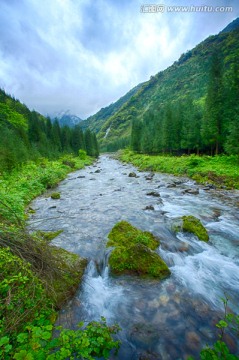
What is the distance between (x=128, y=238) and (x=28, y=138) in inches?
1925

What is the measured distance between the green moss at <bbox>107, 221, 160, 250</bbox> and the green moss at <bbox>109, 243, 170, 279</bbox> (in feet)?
2.49

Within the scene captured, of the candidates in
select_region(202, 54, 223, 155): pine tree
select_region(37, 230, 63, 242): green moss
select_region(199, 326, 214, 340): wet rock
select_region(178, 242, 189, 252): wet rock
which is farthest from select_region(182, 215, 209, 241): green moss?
select_region(202, 54, 223, 155): pine tree

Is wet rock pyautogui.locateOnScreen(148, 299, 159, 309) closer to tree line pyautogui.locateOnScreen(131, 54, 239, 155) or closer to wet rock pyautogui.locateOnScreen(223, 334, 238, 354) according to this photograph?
wet rock pyautogui.locateOnScreen(223, 334, 238, 354)

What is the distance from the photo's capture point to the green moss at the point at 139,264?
231 inches

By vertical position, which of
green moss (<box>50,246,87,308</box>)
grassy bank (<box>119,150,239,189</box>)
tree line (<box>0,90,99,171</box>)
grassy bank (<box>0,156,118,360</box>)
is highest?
tree line (<box>0,90,99,171</box>)

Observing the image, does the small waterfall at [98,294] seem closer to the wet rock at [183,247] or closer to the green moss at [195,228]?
the wet rock at [183,247]

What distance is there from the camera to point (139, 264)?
5910 mm

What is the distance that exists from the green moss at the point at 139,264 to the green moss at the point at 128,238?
0.76 m

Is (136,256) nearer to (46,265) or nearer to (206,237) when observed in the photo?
(46,265)

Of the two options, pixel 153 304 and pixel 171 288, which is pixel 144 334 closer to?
pixel 153 304

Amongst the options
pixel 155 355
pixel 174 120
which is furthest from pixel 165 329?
pixel 174 120

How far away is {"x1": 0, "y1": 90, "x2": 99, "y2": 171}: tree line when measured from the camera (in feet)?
68.8

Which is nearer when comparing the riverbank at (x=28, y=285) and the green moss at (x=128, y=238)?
the riverbank at (x=28, y=285)

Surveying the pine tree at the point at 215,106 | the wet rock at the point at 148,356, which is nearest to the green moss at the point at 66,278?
the wet rock at the point at 148,356
